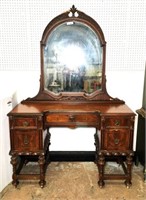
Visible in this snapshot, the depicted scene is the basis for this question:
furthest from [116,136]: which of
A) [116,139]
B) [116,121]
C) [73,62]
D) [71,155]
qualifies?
[73,62]

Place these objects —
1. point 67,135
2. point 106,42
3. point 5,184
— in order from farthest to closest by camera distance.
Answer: point 67,135 < point 106,42 < point 5,184

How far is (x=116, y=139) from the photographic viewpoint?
1.98 metres

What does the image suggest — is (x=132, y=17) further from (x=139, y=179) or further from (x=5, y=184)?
(x=5, y=184)

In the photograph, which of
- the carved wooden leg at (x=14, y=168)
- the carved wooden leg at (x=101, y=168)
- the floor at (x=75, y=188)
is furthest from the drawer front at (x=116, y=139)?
the carved wooden leg at (x=14, y=168)

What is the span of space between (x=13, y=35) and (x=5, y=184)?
5.18 ft

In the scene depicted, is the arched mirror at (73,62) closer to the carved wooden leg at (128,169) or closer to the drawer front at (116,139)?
the drawer front at (116,139)

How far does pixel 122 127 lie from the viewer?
6.40 feet

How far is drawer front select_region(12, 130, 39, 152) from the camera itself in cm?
195

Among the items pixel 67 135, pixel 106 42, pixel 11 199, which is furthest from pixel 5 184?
pixel 106 42

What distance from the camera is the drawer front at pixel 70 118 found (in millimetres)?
1964

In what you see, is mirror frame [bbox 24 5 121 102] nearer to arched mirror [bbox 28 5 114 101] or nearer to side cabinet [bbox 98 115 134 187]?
arched mirror [bbox 28 5 114 101]

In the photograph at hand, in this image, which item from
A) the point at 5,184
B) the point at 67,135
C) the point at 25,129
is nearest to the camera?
the point at 25,129

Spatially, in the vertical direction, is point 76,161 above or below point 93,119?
below

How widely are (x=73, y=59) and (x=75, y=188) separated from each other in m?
1.37
